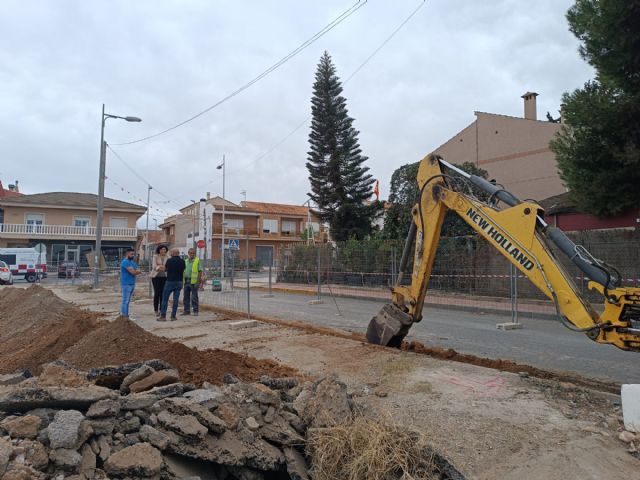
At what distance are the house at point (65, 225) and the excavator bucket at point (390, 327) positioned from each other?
37091 mm

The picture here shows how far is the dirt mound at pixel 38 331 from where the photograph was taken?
7020mm

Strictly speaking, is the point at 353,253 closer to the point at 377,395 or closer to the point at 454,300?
the point at 454,300

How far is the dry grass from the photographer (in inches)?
136

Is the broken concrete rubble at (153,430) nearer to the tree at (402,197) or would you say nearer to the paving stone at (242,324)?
the paving stone at (242,324)

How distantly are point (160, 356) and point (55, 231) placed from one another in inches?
1596

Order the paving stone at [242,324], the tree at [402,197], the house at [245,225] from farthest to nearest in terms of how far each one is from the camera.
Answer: the house at [245,225] → the tree at [402,197] → the paving stone at [242,324]

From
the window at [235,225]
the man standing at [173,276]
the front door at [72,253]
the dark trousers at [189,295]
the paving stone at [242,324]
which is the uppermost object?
the window at [235,225]

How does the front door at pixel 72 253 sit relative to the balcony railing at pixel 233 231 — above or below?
below

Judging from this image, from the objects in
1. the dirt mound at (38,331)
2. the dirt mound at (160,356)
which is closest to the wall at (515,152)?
the dirt mound at (160,356)

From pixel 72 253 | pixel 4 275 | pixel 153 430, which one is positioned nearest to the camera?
pixel 153 430

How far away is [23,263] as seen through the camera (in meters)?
31.8

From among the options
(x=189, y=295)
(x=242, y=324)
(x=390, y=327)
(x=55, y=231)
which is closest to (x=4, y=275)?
(x=55, y=231)

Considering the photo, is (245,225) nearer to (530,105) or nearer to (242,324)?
(530,105)

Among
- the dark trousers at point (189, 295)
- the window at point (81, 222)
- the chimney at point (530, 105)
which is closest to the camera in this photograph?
the dark trousers at point (189, 295)
